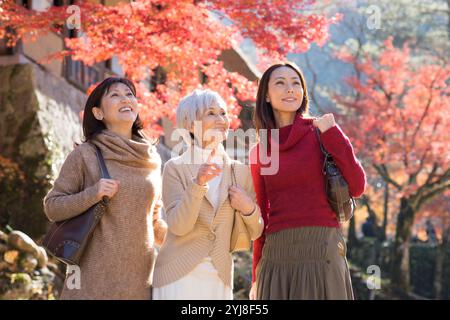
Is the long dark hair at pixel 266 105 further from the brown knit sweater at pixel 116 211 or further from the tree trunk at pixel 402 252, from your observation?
the tree trunk at pixel 402 252

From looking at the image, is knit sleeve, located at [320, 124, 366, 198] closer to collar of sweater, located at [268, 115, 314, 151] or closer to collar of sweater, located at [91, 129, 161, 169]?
collar of sweater, located at [268, 115, 314, 151]

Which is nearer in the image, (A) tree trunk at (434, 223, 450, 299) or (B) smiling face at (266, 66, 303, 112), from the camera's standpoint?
(B) smiling face at (266, 66, 303, 112)

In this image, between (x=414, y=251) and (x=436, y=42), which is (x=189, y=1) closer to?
(x=414, y=251)

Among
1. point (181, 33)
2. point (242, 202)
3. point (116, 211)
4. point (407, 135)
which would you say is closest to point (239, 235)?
point (242, 202)

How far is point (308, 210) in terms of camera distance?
4.13 m

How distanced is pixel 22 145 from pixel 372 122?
32.8ft

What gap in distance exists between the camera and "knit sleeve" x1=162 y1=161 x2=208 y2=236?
3.92 meters

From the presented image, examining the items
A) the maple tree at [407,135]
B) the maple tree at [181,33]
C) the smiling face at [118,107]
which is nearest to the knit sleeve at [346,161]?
the smiling face at [118,107]

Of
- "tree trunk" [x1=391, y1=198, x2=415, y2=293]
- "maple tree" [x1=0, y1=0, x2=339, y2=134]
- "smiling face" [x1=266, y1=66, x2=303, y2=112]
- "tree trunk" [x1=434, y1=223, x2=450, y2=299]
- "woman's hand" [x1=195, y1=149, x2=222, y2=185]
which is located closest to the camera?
"woman's hand" [x1=195, y1=149, x2=222, y2=185]

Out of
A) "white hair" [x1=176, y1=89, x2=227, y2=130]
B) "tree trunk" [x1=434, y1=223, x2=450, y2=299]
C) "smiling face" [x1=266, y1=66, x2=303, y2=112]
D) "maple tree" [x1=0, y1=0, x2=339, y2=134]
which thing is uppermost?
"maple tree" [x1=0, y1=0, x2=339, y2=134]

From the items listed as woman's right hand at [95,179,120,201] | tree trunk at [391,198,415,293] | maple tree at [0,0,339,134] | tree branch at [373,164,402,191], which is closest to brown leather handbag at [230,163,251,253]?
woman's right hand at [95,179,120,201]

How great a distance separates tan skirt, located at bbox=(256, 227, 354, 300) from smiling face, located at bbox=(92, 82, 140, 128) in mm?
1130

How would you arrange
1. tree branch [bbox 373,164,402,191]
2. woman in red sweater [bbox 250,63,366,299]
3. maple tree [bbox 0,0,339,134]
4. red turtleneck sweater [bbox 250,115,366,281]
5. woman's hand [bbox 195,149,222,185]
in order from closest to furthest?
woman's hand [bbox 195,149,222,185], woman in red sweater [bbox 250,63,366,299], red turtleneck sweater [bbox 250,115,366,281], maple tree [bbox 0,0,339,134], tree branch [bbox 373,164,402,191]
